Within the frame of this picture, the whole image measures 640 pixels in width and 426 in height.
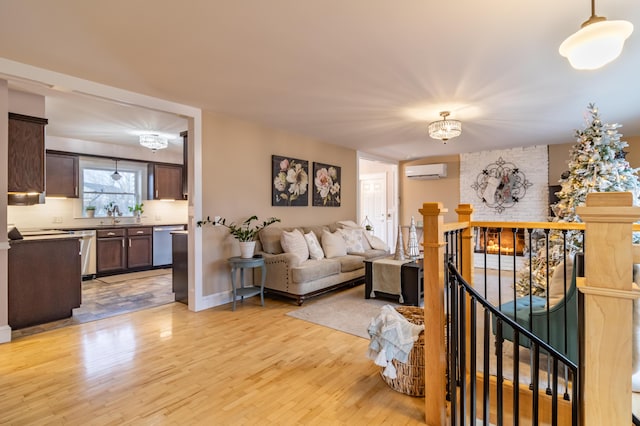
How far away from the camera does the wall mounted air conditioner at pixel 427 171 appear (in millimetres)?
7262

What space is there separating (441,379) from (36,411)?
96.0 inches

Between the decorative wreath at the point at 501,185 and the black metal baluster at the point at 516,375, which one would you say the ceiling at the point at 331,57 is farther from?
the decorative wreath at the point at 501,185

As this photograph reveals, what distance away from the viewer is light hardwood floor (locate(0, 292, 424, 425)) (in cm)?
196

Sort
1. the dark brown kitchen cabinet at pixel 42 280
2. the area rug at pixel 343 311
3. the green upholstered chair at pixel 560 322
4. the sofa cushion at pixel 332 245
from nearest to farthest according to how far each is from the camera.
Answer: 1. the green upholstered chair at pixel 560 322
2. the dark brown kitchen cabinet at pixel 42 280
3. the area rug at pixel 343 311
4. the sofa cushion at pixel 332 245

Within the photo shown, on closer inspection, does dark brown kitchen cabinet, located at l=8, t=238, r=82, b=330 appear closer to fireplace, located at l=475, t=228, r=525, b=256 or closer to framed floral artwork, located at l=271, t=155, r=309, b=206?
framed floral artwork, located at l=271, t=155, r=309, b=206

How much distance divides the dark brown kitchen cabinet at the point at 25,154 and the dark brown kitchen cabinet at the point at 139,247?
287 centimetres

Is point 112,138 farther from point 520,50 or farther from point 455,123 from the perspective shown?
point 520,50

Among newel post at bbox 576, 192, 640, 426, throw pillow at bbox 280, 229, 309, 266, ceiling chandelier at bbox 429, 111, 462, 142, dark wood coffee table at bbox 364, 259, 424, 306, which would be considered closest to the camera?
newel post at bbox 576, 192, 640, 426

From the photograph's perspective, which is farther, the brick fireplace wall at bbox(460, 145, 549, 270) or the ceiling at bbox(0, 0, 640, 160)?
the brick fireplace wall at bbox(460, 145, 549, 270)

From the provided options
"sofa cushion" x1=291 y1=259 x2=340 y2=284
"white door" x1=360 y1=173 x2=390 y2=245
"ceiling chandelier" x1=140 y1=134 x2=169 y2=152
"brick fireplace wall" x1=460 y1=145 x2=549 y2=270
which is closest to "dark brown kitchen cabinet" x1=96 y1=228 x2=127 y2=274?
"ceiling chandelier" x1=140 y1=134 x2=169 y2=152

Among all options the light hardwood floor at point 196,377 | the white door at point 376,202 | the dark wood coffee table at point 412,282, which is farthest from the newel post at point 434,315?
the white door at point 376,202

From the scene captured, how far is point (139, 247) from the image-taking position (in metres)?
6.30

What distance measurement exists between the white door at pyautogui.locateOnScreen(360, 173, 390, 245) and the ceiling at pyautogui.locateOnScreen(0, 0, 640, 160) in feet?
12.9

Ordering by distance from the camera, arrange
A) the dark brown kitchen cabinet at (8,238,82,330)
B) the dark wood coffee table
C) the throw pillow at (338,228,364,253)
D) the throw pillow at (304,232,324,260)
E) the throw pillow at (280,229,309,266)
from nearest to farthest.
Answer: the dark brown kitchen cabinet at (8,238,82,330), the dark wood coffee table, the throw pillow at (280,229,309,266), the throw pillow at (304,232,324,260), the throw pillow at (338,228,364,253)
